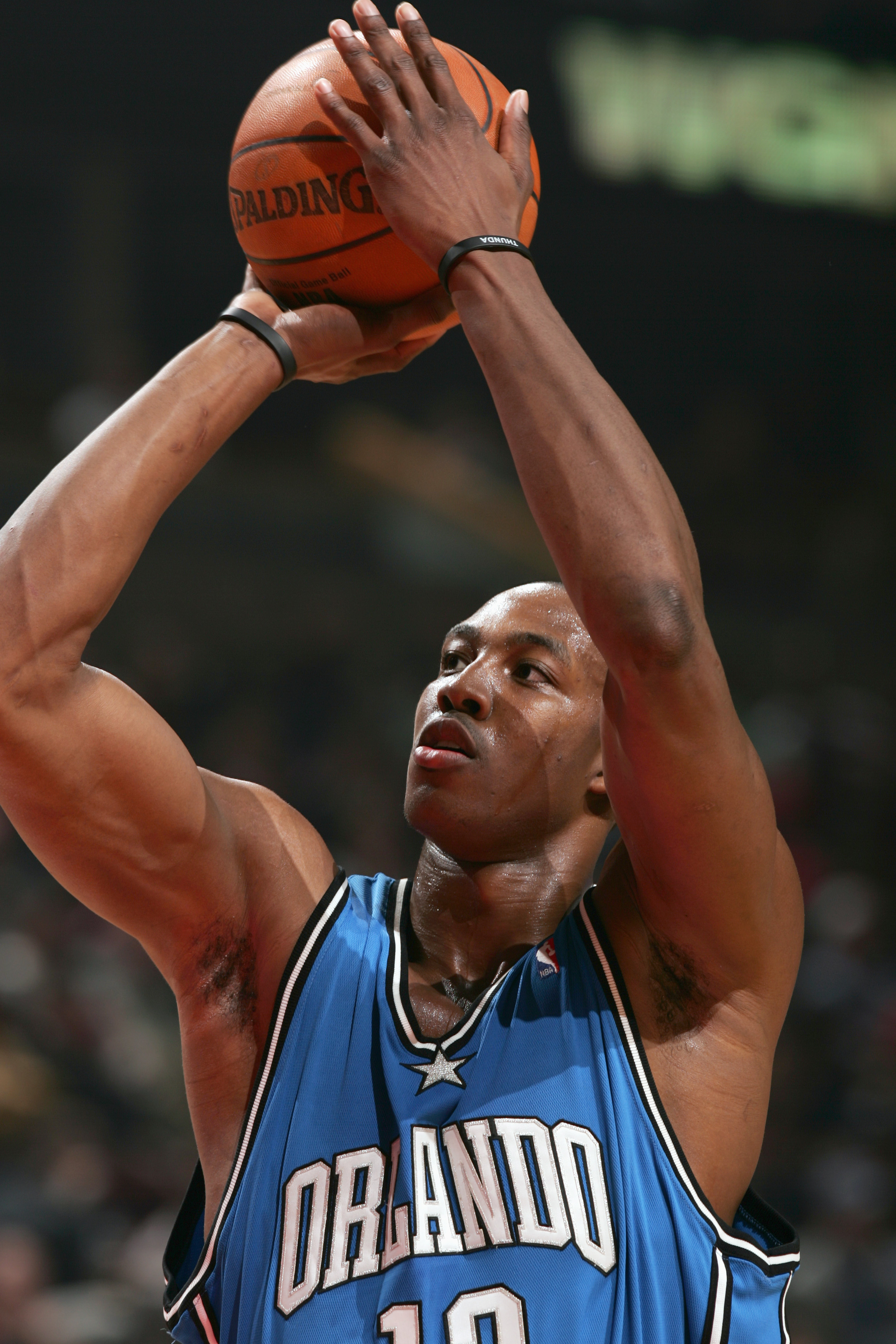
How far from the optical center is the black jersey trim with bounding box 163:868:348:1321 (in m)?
2.04

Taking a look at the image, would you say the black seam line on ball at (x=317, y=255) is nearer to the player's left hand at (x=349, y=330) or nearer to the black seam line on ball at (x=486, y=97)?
the player's left hand at (x=349, y=330)

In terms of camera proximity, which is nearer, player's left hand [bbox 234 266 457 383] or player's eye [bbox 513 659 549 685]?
player's left hand [bbox 234 266 457 383]

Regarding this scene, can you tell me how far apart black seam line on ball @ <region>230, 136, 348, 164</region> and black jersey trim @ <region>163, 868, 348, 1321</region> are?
3.78 ft

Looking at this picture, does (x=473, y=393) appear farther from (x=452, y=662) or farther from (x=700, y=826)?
(x=700, y=826)

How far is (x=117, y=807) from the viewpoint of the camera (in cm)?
202

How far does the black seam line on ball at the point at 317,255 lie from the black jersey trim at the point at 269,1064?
986 mm

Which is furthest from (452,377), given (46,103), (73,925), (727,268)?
(73,925)

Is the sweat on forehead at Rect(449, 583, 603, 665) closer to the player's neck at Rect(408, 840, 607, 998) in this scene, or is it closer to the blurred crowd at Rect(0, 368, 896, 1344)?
the player's neck at Rect(408, 840, 607, 998)

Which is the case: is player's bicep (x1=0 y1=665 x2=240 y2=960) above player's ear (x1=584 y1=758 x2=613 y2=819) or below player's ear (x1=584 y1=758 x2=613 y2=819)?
above

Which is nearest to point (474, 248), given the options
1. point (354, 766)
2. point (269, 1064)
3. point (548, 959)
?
point (548, 959)

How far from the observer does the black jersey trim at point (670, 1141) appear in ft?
6.33

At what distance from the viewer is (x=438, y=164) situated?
197cm

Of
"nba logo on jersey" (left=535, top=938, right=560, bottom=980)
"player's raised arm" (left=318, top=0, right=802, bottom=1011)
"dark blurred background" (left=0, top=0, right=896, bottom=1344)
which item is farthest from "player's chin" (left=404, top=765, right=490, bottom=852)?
"dark blurred background" (left=0, top=0, right=896, bottom=1344)

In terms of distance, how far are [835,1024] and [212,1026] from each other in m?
5.46
